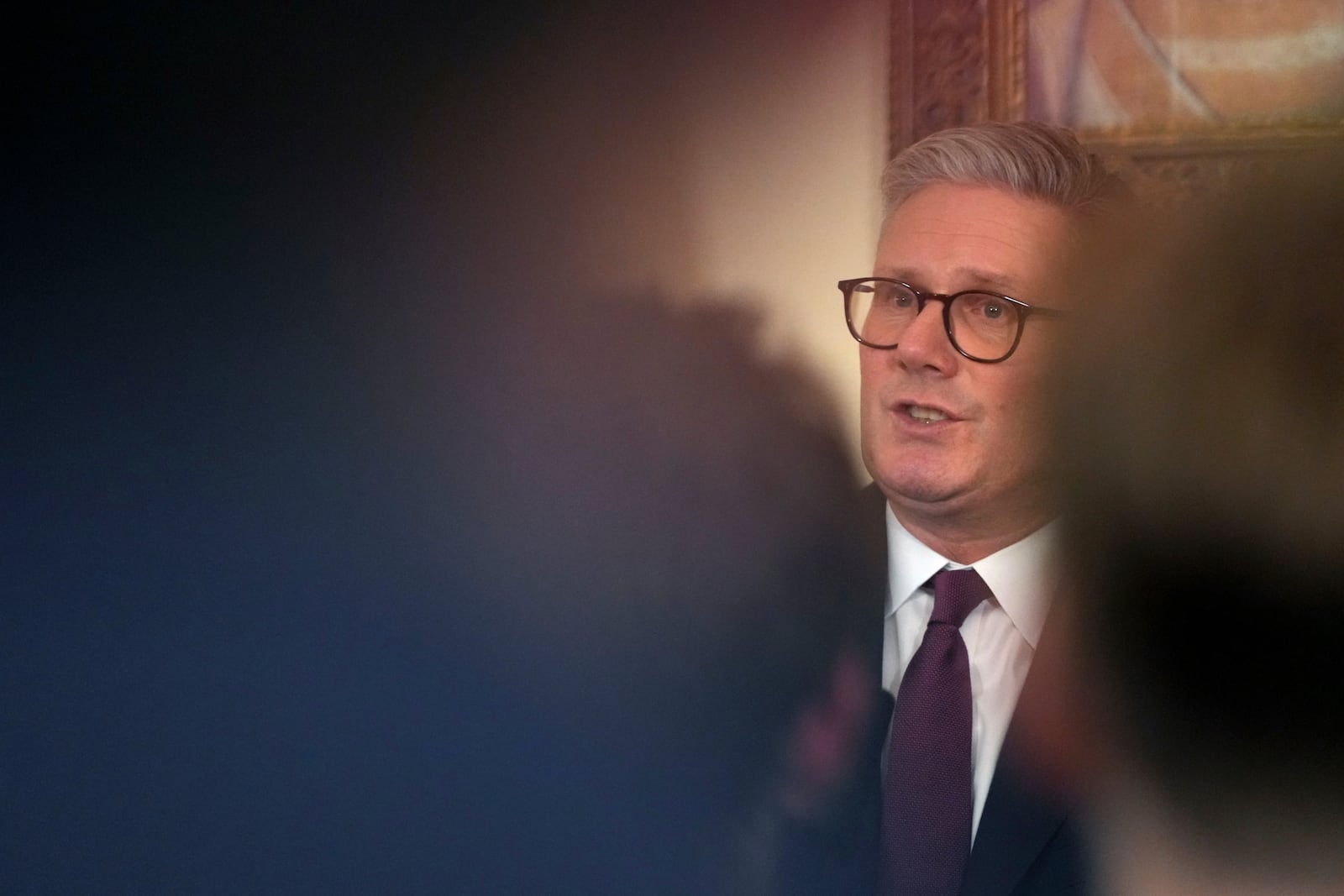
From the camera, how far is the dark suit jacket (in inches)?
34.4

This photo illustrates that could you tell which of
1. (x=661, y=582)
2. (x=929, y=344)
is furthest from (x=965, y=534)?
(x=661, y=582)

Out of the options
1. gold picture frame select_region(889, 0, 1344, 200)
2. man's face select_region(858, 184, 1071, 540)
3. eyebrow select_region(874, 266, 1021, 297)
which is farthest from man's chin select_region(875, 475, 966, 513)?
gold picture frame select_region(889, 0, 1344, 200)

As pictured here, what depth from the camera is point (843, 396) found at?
1.01 m

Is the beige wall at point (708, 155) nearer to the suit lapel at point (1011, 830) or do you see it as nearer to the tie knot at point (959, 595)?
the tie knot at point (959, 595)

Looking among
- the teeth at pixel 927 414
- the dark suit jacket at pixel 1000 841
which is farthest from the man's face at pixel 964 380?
the dark suit jacket at pixel 1000 841

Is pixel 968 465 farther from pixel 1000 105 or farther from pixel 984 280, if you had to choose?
pixel 1000 105

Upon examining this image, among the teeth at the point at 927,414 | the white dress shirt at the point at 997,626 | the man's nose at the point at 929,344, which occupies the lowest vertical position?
the white dress shirt at the point at 997,626

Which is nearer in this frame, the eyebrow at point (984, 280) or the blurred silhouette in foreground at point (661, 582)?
the eyebrow at point (984, 280)

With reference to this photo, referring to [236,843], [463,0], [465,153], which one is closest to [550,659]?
[236,843]

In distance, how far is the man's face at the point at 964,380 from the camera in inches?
34.7

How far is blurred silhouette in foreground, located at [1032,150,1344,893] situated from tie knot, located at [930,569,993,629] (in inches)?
2.6

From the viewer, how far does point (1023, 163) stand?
0.89 meters

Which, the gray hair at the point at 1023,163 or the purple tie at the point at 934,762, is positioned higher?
the gray hair at the point at 1023,163

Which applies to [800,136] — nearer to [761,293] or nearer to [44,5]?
[761,293]
